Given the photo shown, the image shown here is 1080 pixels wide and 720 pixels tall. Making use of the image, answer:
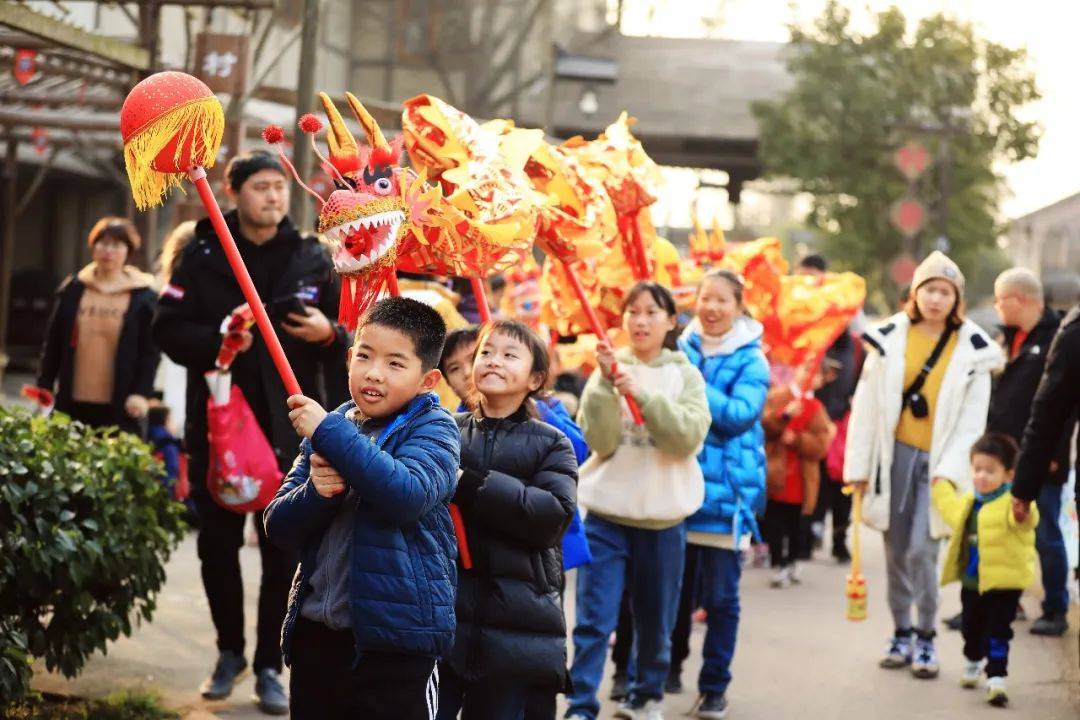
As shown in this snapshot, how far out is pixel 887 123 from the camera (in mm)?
29281

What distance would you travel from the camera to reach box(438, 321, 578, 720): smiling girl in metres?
5.20

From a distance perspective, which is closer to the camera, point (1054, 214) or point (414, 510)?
point (414, 510)

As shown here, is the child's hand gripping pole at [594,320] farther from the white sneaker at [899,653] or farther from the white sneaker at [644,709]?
the white sneaker at [899,653]

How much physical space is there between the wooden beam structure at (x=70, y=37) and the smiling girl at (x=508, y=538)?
113 inches

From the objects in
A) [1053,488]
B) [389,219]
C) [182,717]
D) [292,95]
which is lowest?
[182,717]

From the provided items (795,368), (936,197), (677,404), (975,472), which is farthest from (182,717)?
(936,197)

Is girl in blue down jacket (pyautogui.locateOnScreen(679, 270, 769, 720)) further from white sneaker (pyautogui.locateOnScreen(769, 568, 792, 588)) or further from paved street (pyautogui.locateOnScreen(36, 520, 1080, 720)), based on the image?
white sneaker (pyautogui.locateOnScreen(769, 568, 792, 588))

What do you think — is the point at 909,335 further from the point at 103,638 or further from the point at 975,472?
the point at 103,638

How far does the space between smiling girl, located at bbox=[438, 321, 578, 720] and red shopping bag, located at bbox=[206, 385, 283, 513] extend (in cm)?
147

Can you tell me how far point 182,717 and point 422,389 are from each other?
8.67 feet

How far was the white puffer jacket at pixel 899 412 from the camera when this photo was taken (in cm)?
832

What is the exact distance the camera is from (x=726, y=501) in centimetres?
742

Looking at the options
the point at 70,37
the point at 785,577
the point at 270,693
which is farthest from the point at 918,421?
the point at 70,37

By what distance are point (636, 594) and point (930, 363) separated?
94.5 inches
